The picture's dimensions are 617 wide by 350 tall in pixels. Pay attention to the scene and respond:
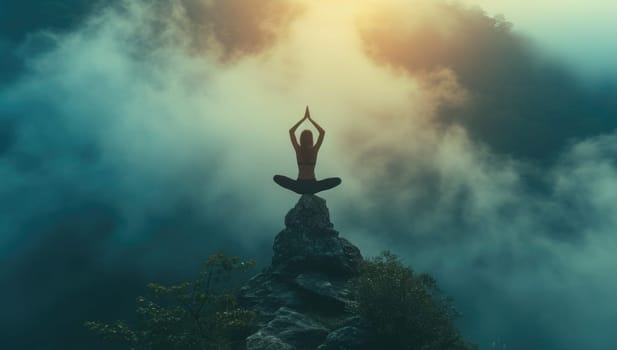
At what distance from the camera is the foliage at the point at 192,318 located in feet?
144

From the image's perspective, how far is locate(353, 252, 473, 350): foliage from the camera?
1734 inches

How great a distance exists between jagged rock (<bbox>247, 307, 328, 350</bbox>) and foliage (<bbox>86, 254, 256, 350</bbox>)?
1.46m

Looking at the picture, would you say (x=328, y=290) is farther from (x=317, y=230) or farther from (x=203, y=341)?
(x=203, y=341)

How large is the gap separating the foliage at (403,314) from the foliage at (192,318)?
7.78 m

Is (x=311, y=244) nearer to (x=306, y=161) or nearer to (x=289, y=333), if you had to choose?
(x=306, y=161)

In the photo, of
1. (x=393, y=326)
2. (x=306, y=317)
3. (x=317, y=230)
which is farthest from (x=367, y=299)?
(x=317, y=230)

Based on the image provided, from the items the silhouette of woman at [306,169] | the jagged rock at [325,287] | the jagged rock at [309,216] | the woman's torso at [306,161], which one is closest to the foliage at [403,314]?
the jagged rock at [325,287]

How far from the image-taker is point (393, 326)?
4381 centimetres

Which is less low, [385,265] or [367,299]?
[385,265]

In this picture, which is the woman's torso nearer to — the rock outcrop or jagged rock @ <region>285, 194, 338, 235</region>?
jagged rock @ <region>285, 194, 338, 235</region>

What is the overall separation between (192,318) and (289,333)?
648 cm

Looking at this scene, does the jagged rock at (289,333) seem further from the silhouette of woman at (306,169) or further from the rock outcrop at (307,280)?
the silhouette of woman at (306,169)

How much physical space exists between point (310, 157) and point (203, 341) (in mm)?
15611

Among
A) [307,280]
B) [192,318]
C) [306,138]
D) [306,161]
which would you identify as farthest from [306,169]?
[192,318]
